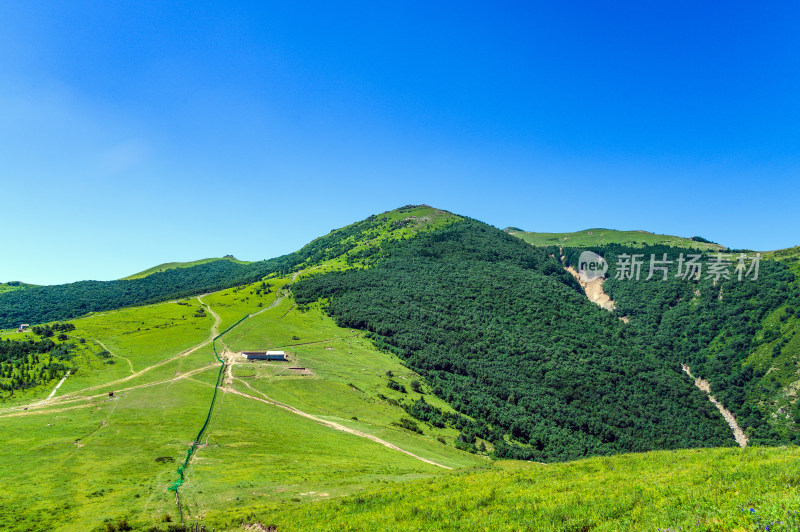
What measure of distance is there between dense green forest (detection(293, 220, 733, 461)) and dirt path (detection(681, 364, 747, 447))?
141 inches

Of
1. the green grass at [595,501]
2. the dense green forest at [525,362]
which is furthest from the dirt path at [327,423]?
the green grass at [595,501]

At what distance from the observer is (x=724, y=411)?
13875 cm

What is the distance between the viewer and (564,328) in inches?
6786

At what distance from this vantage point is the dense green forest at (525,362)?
10238cm

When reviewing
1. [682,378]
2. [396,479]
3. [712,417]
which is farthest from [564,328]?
[396,479]

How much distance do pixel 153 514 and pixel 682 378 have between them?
183813mm

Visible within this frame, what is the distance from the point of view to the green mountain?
2233 centimetres

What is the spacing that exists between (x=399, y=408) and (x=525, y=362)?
72.4 m

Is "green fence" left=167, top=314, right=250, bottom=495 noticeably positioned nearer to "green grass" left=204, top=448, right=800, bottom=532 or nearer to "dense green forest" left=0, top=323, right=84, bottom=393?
"green grass" left=204, top=448, right=800, bottom=532

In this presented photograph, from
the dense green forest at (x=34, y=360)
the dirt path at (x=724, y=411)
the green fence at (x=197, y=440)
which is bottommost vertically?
the dirt path at (x=724, y=411)

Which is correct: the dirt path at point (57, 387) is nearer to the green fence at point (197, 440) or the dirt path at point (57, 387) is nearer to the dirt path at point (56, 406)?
the dirt path at point (56, 406)

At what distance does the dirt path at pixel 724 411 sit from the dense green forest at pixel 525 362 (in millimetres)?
3592

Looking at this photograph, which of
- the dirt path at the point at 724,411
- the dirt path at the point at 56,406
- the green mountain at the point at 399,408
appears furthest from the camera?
the dirt path at the point at 724,411

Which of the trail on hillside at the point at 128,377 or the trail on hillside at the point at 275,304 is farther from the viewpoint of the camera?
the trail on hillside at the point at 275,304
